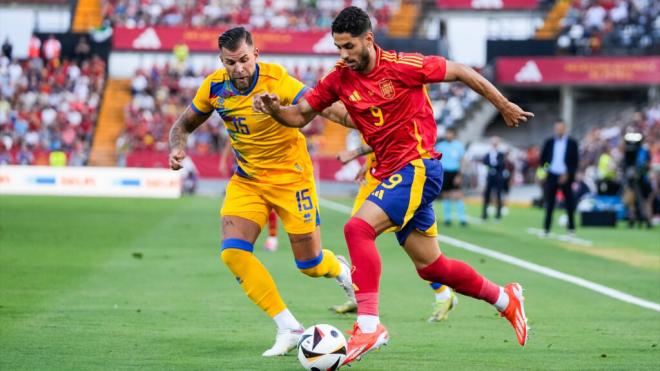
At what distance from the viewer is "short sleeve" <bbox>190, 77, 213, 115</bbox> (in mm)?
9156

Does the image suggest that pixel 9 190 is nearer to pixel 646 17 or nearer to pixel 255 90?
pixel 646 17

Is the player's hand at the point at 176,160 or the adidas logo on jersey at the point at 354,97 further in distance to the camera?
the player's hand at the point at 176,160

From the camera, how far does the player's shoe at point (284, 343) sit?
8.42 meters

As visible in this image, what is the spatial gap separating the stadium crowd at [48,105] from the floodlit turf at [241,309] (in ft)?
87.2

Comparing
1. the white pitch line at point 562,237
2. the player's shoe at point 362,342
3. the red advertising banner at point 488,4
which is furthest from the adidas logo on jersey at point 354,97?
the red advertising banner at point 488,4

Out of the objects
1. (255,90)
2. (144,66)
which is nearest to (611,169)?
(255,90)

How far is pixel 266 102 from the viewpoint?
8039 millimetres

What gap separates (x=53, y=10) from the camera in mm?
59594

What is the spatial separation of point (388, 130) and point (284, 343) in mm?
1776

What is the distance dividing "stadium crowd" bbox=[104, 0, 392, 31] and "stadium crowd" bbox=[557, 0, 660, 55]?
925cm

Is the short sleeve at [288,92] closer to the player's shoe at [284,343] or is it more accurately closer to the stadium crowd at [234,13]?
the player's shoe at [284,343]

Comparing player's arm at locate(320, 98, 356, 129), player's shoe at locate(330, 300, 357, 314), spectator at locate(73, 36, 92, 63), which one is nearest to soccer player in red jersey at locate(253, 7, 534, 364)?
player's arm at locate(320, 98, 356, 129)

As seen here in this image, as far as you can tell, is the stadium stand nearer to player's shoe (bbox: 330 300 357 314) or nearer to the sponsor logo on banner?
the sponsor logo on banner

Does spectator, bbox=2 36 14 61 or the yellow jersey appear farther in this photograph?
spectator, bbox=2 36 14 61
